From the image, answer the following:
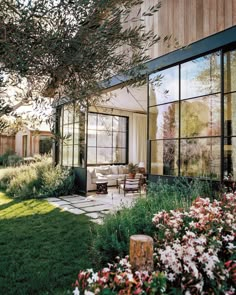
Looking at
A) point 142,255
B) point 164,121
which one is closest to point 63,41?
point 142,255

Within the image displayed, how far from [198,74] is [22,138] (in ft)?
57.1

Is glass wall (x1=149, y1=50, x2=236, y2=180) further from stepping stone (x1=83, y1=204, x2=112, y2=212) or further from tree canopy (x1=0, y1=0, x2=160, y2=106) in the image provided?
tree canopy (x1=0, y1=0, x2=160, y2=106)

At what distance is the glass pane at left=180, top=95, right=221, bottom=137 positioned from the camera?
4.87 meters

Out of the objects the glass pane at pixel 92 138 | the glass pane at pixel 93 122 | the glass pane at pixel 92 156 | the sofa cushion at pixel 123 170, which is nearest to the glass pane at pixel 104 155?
the glass pane at pixel 92 156

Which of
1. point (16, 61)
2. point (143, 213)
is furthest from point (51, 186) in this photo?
point (16, 61)

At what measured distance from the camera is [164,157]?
579 centimetres

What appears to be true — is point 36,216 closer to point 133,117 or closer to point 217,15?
point 217,15

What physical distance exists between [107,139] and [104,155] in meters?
0.75

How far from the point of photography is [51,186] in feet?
26.3

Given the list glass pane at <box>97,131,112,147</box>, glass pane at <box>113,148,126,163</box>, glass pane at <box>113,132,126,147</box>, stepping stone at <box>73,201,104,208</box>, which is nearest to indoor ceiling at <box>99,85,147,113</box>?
glass pane at <box>113,132,126,147</box>

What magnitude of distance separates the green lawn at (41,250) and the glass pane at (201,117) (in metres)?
2.73

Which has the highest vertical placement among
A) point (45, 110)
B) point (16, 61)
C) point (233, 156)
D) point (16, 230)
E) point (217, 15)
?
point (217, 15)

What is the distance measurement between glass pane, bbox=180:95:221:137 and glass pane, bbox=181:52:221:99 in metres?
0.16

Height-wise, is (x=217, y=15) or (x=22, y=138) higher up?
(x=217, y=15)
